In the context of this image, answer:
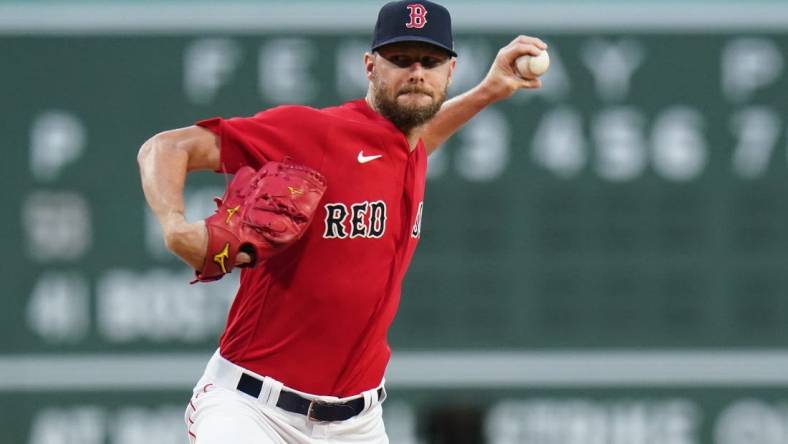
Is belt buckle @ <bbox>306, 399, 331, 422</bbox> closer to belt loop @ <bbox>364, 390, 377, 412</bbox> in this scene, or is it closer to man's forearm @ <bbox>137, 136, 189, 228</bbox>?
belt loop @ <bbox>364, 390, 377, 412</bbox>

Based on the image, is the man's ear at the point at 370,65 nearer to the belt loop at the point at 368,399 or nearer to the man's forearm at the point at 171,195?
the man's forearm at the point at 171,195

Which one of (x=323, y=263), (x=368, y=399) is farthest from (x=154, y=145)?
(x=368, y=399)

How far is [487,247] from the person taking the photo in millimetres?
7074

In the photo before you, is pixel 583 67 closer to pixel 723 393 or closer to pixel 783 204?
pixel 783 204

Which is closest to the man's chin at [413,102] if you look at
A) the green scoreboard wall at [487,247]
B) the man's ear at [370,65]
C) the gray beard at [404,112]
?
the gray beard at [404,112]

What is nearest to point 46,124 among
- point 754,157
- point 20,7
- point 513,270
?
point 20,7

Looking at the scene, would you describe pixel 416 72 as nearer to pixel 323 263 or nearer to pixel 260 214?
pixel 323 263

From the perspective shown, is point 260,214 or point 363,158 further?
point 363,158

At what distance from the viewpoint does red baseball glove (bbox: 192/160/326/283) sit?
11.5 ft

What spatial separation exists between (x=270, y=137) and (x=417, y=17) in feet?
1.71

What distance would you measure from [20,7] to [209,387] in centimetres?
382

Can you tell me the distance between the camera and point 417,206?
13.7 ft

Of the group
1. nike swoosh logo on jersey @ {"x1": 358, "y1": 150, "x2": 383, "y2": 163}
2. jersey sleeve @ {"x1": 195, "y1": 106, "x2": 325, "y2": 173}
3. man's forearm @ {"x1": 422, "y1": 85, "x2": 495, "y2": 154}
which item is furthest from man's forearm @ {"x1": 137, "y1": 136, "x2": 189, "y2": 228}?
man's forearm @ {"x1": 422, "y1": 85, "x2": 495, "y2": 154}

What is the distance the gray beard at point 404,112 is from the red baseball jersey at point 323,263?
5 centimetres
